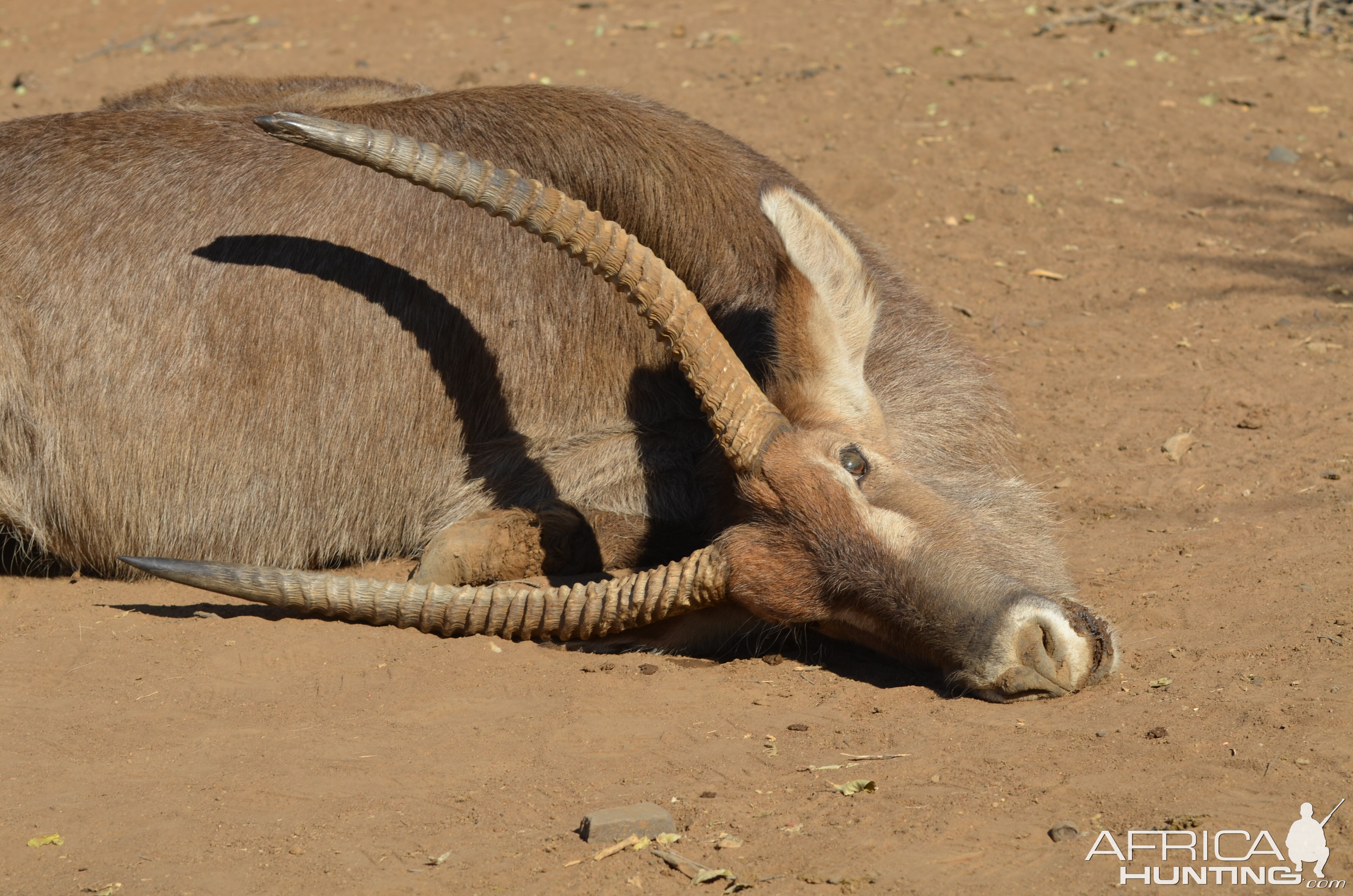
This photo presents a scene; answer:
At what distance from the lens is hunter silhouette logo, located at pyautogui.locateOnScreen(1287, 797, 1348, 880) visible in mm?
2684

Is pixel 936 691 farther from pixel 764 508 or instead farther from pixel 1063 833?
pixel 1063 833

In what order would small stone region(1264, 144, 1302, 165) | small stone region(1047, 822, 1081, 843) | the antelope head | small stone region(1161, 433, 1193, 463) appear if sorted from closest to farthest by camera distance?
1. small stone region(1047, 822, 1081, 843)
2. the antelope head
3. small stone region(1161, 433, 1193, 463)
4. small stone region(1264, 144, 1302, 165)

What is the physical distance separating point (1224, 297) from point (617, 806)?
18.0 feet

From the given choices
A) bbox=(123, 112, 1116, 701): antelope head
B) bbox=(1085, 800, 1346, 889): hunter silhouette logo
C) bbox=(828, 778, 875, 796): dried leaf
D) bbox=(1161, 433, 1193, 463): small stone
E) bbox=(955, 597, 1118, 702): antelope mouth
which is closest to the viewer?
bbox=(1085, 800, 1346, 889): hunter silhouette logo

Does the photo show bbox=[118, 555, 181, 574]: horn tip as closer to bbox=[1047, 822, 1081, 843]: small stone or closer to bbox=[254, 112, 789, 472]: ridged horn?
bbox=[254, 112, 789, 472]: ridged horn

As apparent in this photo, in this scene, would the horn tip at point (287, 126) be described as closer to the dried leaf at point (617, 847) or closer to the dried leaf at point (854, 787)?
the dried leaf at point (617, 847)

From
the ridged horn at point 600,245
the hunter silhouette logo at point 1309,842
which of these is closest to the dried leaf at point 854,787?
the hunter silhouette logo at point 1309,842

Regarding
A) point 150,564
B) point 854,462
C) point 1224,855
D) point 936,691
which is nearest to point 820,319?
point 854,462

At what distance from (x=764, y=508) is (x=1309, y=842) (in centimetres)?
179

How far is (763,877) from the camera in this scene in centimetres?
276

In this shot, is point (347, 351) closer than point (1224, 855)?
No

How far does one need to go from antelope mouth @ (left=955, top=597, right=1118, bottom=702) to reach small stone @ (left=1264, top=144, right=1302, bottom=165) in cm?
642

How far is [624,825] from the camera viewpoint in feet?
9.64

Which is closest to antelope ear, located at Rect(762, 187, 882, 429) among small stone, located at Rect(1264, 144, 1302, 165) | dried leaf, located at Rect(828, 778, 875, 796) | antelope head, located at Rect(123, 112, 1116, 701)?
antelope head, located at Rect(123, 112, 1116, 701)
